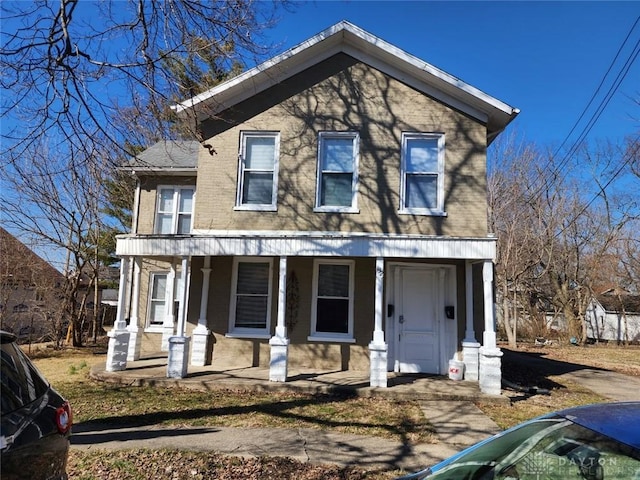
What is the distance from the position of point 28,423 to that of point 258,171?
838 centimetres

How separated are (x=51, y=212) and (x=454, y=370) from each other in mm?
16866

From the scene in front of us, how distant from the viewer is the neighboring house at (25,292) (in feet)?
57.0

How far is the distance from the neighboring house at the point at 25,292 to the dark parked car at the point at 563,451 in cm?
1886

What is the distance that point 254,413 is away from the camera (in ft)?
24.4

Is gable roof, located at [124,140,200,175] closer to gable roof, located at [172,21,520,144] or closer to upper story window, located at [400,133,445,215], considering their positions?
gable roof, located at [172,21,520,144]

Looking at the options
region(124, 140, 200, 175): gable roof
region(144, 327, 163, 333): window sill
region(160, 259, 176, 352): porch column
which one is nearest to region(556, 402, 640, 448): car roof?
region(124, 140, 200, 175): gable roof

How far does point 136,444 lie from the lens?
18.7 ft

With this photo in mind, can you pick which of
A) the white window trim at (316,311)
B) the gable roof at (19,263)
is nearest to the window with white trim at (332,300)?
the white window trim at (316,311)

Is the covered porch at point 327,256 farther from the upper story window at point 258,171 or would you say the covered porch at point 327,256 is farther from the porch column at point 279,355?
the upper story window at point 258,171

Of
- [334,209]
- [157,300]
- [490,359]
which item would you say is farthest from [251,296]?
[490,359]

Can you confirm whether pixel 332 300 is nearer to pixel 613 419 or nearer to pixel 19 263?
pixel 613 419

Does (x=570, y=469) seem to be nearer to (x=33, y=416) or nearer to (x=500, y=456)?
(x=500, y=456)

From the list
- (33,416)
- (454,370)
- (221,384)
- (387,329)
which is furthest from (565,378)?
(33,416)

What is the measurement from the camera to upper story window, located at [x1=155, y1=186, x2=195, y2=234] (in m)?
13.7
